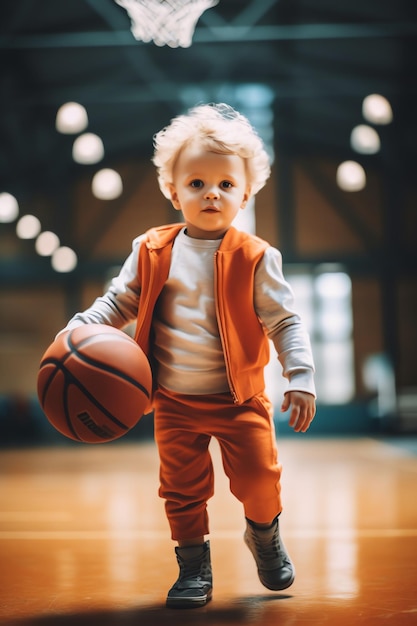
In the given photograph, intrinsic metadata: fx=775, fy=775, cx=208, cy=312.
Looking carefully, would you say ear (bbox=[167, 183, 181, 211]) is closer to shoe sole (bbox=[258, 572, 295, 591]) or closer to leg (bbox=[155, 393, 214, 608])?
leg (bbox=[155, 393, 214, 608])

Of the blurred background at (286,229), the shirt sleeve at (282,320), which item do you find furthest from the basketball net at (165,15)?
the blurred background at (286,229)

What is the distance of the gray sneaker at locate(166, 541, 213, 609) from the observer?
2.00m

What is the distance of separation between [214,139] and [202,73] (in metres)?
7.38

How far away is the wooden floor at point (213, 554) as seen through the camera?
6.34 ft

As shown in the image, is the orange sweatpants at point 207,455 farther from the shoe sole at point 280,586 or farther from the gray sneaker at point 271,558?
the shoe sole at point 280,586

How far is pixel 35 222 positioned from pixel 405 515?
816 cm

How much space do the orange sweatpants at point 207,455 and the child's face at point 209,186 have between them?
1.57 ft

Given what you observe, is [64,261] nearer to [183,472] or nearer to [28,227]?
[28,227]

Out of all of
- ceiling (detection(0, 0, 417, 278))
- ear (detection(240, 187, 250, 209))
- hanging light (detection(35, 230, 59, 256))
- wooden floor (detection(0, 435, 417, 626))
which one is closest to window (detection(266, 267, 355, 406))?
ceiling (detection(0, 0, 417, 278))

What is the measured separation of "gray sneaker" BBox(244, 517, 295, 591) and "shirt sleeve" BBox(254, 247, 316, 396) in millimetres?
422

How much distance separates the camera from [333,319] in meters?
10.8

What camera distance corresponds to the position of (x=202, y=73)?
907 cm

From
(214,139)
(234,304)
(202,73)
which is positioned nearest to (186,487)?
(234,304)

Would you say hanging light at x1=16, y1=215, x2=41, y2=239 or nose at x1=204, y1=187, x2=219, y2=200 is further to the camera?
hanging light at x1=16, y1=215, x2=41, y2=239
